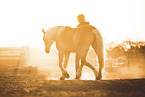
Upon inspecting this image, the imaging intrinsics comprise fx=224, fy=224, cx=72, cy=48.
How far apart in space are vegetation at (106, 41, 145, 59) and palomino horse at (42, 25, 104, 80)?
161 ft

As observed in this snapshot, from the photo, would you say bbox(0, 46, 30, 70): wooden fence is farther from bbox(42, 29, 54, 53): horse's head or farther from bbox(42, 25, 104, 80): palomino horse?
bbox(42, 25, 104, 80): palomino horse

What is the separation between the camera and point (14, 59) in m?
19.2

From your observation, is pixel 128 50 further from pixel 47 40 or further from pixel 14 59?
pixel 47 40

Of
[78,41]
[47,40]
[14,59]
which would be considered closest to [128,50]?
[14,59]

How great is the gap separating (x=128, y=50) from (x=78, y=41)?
51865mm

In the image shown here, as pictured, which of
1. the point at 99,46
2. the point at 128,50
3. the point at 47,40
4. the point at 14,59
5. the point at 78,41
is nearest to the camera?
the point at 78,41

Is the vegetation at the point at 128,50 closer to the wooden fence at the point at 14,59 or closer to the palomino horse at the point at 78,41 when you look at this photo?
the wooden fence at the point at 14,59

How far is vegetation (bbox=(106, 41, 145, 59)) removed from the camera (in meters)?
56.8

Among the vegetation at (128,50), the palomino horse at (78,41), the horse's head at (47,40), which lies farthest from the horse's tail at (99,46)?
the vegetation at (128,50)

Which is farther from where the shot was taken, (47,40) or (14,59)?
(14,59)

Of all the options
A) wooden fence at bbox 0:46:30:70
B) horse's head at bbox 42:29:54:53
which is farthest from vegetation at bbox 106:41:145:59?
horse's head at bbox 42:29:54:53

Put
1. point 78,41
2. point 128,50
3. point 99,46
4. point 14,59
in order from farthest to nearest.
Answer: point 128,50
point 14,59
point 99,46
point 78,41

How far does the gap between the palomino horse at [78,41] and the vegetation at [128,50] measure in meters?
49.1

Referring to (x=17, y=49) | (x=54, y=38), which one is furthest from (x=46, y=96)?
(x=17, y=49)
